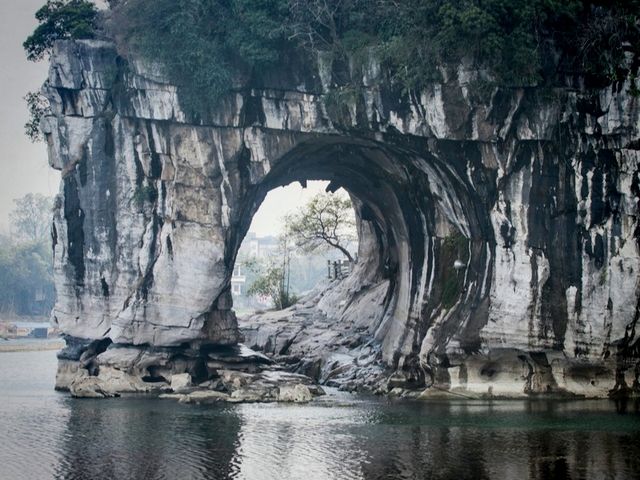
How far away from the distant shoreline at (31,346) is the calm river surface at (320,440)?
28617mm

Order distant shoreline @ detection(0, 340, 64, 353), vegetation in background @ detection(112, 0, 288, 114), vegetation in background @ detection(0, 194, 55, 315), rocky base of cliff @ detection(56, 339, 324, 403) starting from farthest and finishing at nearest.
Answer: vegetation in background @ detection(0, 194, 55, 315) < distant shoreline @ detection(0, 340, 64, 353) < vegetation in background @ detection(112, 0, 288, 114) < rocky base of cliff @ detection(56, 339, 324, 403)

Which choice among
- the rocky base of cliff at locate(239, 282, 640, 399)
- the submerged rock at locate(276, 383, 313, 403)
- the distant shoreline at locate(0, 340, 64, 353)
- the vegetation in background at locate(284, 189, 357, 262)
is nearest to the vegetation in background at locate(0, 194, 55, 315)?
the distant shoreline at locate(0, 340, 64, 353)

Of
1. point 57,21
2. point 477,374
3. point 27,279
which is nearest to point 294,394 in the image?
point 477,374

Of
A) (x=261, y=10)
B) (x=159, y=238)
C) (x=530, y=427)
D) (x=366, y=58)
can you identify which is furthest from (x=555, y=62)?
(x=159, y=238)

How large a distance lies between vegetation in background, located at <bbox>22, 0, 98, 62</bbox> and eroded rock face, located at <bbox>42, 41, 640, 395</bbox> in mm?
1553

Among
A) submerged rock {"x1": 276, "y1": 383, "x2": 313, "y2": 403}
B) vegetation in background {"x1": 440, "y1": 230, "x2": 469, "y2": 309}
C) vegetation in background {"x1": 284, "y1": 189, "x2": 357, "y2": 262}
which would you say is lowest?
submerged rock {"x1": 276, "y1": 383, "x2": 313, "y2": 403}

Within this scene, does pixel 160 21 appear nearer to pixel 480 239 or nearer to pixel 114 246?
pixel 114 246

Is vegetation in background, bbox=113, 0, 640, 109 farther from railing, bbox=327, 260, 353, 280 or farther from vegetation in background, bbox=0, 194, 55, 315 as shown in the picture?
vegetation in background, bbox=0, 194, 55, 315

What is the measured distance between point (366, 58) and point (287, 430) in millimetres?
11438

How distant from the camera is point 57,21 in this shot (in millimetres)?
30609

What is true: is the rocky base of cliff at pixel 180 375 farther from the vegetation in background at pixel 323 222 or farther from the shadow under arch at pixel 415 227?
the vegetation in background at pixel 323 222

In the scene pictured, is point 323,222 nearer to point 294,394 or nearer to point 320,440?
point 294,394

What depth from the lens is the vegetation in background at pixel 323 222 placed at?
151 feet

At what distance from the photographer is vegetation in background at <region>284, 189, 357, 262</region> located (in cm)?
4616
